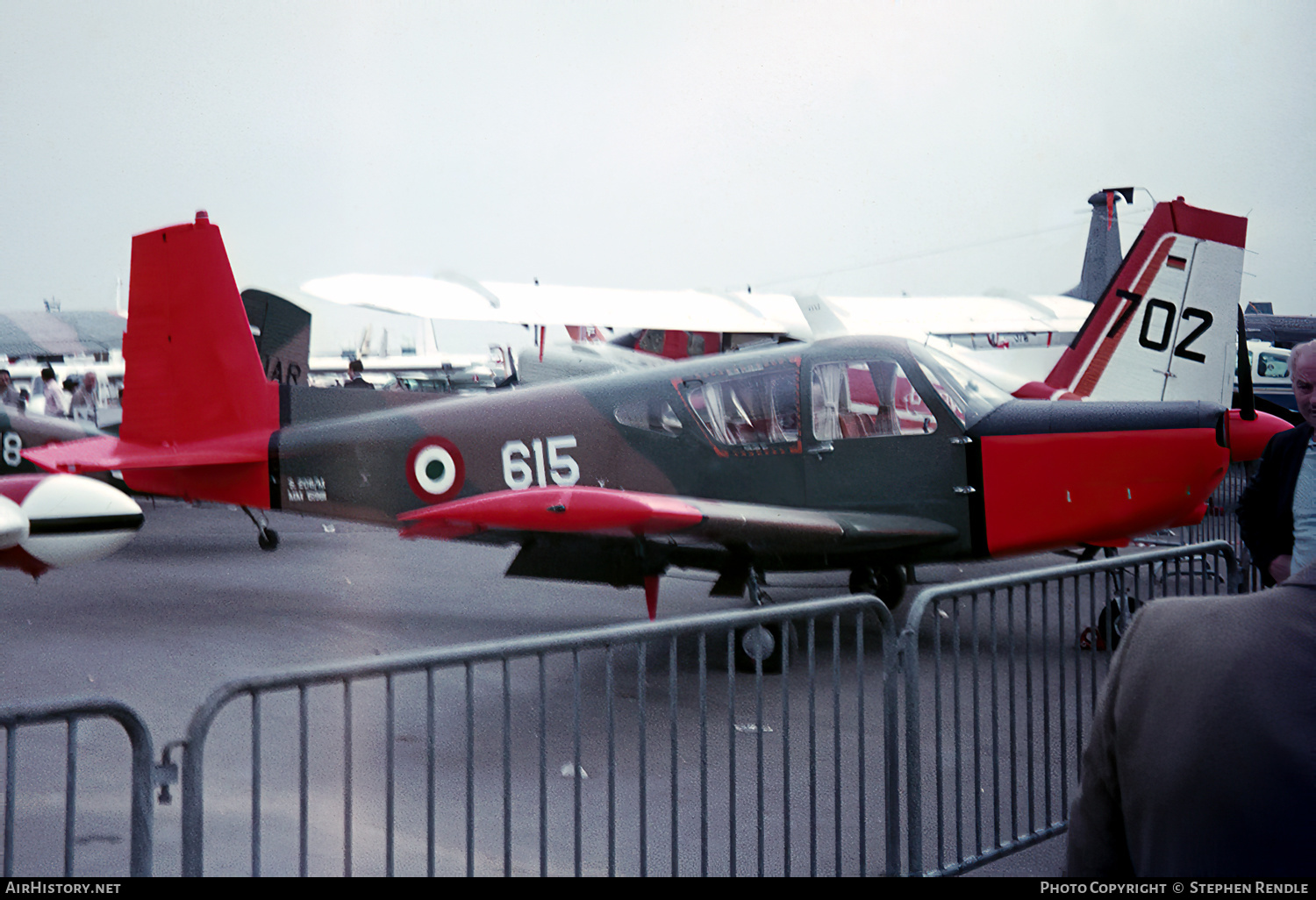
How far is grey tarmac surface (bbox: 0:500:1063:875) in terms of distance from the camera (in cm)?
489

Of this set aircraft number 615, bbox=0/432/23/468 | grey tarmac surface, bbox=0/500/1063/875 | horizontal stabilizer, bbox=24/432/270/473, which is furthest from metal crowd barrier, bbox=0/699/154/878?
aircraft number 615, bbox=0/432/23/468

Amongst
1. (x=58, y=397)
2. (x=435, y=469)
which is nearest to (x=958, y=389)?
(x=435, y=469)

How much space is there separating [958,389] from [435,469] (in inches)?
135

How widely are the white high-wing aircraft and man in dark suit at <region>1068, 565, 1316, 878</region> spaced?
7.26 m

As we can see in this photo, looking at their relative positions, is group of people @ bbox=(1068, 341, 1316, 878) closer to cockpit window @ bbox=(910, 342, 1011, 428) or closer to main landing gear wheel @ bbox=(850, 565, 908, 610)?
cockpit window @ bbox=(910, 342, 1011, 428)

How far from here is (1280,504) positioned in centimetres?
391

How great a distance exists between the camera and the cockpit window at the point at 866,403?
6.24 meters

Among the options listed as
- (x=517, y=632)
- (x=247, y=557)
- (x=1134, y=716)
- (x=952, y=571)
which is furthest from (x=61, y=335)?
(x=1134, y=716)

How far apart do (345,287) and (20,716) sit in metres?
12.8

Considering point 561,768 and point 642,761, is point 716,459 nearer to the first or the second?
point 561,768

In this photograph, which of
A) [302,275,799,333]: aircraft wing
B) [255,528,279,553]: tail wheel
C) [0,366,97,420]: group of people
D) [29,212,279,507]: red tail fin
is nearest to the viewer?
[29,212,279,507]: red tail fin

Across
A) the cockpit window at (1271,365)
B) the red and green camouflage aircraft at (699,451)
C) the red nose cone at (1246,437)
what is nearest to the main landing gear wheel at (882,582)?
the red and green camouflage aircraft at (699,451)

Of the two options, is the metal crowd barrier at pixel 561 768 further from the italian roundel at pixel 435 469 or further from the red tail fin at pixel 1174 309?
the red tail fin at pixel 1174 309

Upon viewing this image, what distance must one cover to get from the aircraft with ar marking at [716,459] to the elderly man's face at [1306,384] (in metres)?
2.33
